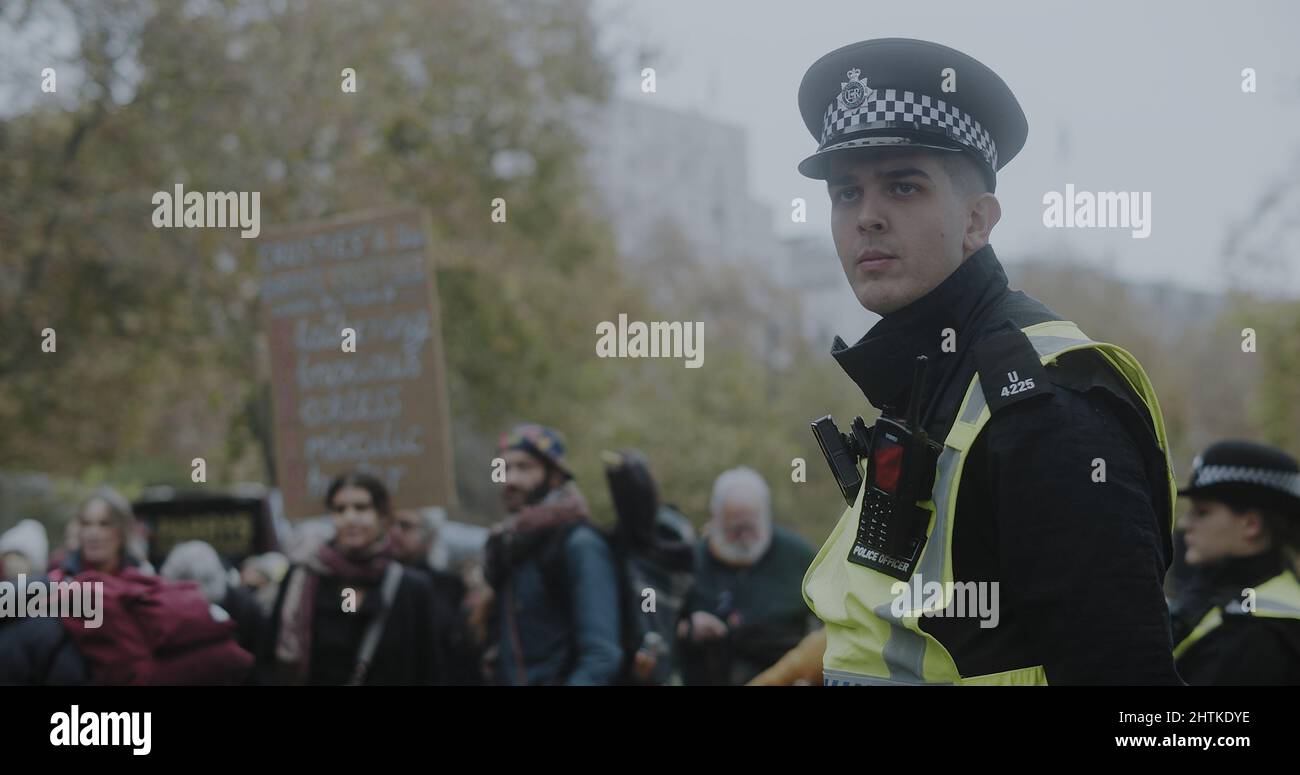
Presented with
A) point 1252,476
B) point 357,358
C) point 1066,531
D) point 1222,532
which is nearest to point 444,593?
point 357,358

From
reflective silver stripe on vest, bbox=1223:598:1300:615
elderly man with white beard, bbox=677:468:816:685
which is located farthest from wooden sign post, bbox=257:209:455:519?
reflective silver stripe on vest, bbox=1223:598:1300:615

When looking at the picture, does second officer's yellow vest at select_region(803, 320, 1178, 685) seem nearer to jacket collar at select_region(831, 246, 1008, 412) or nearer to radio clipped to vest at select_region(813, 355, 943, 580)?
radio clipped to vest at select_region(813, 355, 943, 580)

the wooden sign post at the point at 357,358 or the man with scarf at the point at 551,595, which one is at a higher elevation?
the wooden sign post at the point at 357,358

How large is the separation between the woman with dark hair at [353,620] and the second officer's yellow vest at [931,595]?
4.28 m

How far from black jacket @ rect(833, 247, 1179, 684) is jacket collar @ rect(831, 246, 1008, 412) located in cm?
10

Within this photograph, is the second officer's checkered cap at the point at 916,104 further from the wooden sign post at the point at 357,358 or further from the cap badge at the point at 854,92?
the wooden sign post at the point at 357,358

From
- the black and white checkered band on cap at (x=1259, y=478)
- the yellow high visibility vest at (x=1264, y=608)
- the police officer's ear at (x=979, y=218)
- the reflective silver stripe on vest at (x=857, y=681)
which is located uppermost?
the police officer's ear at (x=979, y=218)

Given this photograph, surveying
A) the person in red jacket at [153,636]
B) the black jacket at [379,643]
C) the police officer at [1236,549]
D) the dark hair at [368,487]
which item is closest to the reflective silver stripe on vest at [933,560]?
the police officer at [1236,549]

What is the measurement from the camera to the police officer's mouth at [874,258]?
6.61 ft

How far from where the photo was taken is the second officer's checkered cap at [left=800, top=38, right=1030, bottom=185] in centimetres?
201

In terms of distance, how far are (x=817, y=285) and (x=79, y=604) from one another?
48154 mm

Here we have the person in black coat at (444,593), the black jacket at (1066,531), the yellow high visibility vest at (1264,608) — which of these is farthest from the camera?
the person in black coat at (444,593)
